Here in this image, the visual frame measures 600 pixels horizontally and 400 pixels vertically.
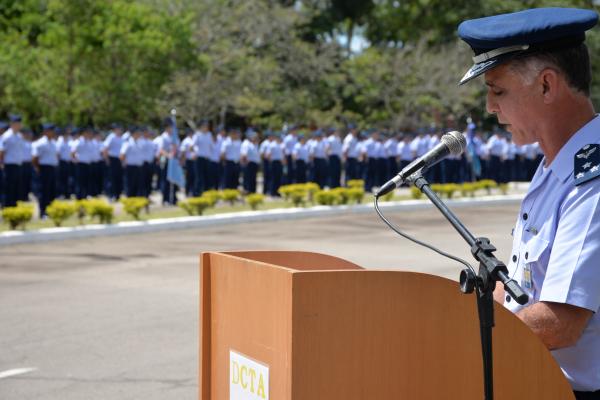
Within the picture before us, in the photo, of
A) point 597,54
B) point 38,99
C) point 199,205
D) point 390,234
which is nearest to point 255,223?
point 199,205

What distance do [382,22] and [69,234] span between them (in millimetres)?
32736

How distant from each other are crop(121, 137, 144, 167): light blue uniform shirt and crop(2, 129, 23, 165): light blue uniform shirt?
3.43 metres

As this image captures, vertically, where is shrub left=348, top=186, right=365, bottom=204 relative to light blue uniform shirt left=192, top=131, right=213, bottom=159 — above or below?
below

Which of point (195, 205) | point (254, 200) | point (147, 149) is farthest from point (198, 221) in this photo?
point (147, 149)

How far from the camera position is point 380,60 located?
3853 centimetres

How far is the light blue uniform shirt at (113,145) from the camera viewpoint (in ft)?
68.9

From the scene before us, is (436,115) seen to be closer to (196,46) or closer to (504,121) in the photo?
(196,46)

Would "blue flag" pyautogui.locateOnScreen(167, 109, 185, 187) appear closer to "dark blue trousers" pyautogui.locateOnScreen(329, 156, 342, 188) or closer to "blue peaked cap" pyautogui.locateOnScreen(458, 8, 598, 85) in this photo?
"dark blue trousers" pyautogui.locateOnScreen(329, 156, 342, 188)

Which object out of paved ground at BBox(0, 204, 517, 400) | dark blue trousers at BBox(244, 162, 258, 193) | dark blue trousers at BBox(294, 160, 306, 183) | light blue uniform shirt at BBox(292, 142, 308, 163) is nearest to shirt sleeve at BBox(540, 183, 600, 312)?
paved ground at BBox(0, 204, 517, 400)

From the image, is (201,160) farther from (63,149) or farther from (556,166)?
(556,166)

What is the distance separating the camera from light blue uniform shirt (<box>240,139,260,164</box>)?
22922mm

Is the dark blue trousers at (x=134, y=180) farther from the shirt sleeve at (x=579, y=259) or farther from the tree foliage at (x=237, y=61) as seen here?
the shirt sleeve at (x=579, y=259)

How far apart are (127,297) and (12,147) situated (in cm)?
936

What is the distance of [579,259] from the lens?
195 centimetres
